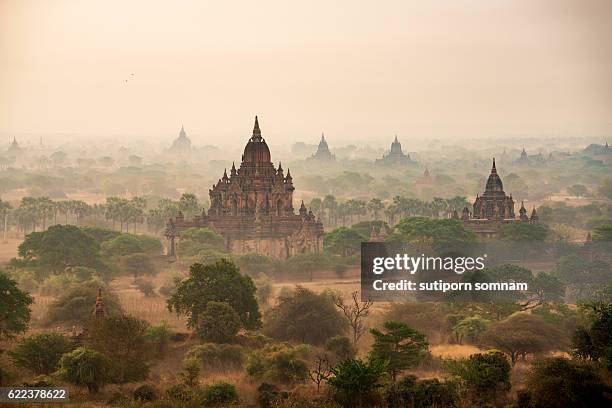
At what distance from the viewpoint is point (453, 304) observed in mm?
65250

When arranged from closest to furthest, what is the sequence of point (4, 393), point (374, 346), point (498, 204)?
point (4, 393)
point (374, 346)
point (498, 204)

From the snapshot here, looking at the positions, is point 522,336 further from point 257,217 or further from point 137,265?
point 257,217

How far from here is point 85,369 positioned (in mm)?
46312

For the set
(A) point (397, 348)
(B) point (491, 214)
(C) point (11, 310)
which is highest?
(B) point (491, 214)

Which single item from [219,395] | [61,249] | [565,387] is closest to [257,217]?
[61,249]

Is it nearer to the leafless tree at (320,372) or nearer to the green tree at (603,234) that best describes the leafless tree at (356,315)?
the leafless tree at (320,372)

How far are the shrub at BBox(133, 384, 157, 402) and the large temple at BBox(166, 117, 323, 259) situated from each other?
166ft

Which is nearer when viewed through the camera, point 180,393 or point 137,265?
point 180,393

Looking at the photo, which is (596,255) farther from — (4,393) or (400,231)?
(4,393)

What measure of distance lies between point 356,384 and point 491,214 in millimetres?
68277

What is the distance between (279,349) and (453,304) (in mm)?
16875

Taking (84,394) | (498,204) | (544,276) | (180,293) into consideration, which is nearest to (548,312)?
(544,276)

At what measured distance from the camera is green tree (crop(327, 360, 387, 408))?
4372 centimetres

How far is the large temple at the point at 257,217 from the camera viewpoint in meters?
96.3
